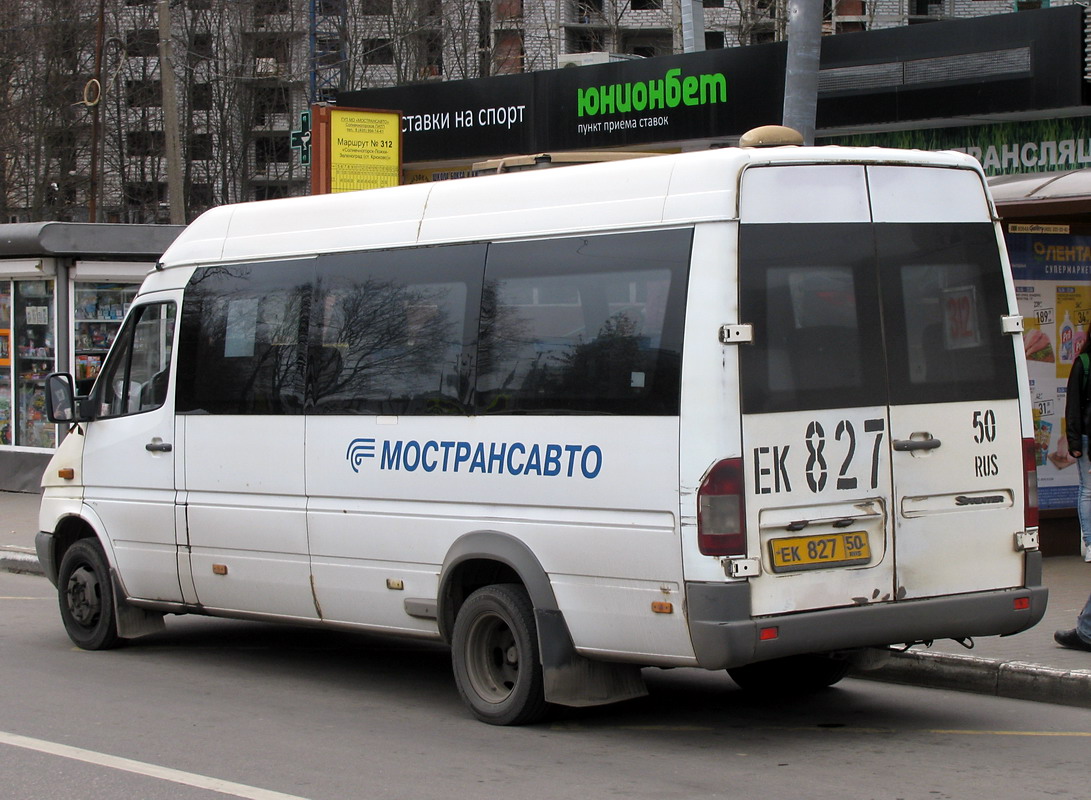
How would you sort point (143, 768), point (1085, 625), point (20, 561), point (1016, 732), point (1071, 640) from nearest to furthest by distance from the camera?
point (143, 768)
point (1016, 732)
point (1085, 625)
point (1071, 640)
point (20, 561)

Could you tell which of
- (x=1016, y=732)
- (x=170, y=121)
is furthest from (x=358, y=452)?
(x=170, y=121)

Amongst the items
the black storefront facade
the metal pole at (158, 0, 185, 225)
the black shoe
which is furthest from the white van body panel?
the metal pole at (158, 0, 185, 225)

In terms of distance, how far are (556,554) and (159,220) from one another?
Result: 5884 cm

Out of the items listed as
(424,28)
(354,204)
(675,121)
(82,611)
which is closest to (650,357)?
(354,204)

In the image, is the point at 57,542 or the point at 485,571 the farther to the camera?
the point at 57,542

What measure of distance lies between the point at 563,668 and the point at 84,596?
4.17 meters

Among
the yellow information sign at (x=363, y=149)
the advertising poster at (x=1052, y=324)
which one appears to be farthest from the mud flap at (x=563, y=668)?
the yellow information sign at (x=363, y=149)

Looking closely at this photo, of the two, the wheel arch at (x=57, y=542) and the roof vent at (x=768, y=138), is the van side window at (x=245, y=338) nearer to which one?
the wheel arch at (x=57, y=542)

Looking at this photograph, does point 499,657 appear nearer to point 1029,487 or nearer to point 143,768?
point 143,768

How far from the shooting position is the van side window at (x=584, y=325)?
Answer: 6762 millimetres

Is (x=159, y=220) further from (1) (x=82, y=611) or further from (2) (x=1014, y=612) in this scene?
(2) (x=1014, y=612)

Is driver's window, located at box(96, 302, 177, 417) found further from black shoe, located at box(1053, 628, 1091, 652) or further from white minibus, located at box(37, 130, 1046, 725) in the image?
black shoe, located at box(1053, 628, 1091, 652)

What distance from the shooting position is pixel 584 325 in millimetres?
7145

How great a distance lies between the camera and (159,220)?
208ft
